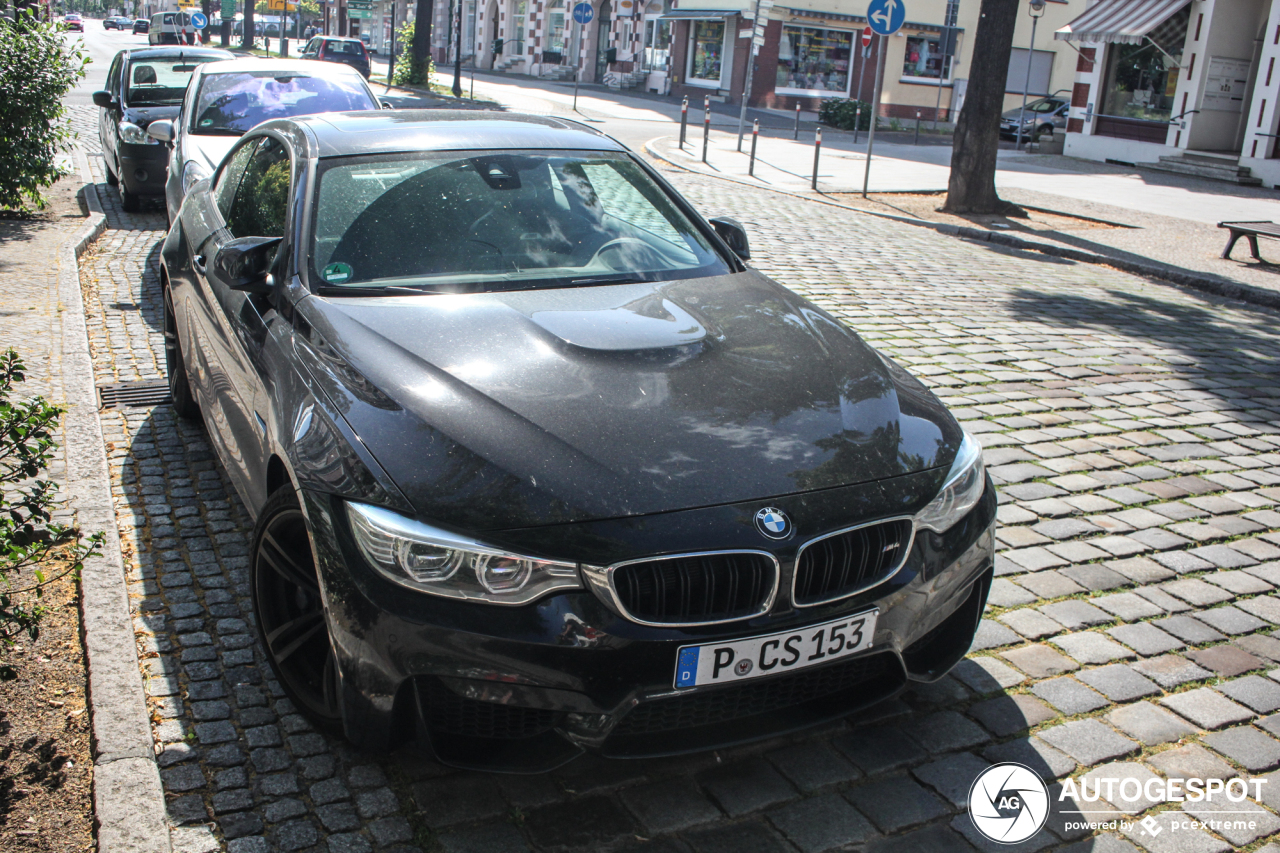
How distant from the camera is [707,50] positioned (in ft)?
154

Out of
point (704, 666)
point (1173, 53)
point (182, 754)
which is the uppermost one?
point (1173, 53)

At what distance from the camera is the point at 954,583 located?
300 cm

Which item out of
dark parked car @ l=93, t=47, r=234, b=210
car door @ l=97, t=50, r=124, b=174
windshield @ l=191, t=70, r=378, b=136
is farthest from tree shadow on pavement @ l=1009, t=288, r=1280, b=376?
car door @ l=97, t=50, r=124, b=174

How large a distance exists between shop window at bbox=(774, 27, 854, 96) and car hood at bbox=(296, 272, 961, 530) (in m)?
42.8

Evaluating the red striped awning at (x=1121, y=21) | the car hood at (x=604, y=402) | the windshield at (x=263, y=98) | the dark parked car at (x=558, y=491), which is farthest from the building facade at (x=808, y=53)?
the car hood at (x=604, y=402)

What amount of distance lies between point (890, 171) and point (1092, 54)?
1297 centimetres

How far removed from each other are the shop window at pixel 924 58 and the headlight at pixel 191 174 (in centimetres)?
4211

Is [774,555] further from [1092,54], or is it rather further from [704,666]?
[1092,54]

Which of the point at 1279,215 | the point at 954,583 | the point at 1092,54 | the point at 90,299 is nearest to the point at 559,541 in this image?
the point at 954,583

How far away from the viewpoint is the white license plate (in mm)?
2588

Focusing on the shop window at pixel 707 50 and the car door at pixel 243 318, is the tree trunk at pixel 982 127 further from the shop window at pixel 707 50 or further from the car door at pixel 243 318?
the shop window at pixel 707 50

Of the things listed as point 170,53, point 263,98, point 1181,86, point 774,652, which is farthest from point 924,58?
point 774,652

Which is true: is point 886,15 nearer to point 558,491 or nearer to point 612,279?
point 612,279

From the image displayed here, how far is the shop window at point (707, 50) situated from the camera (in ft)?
152
